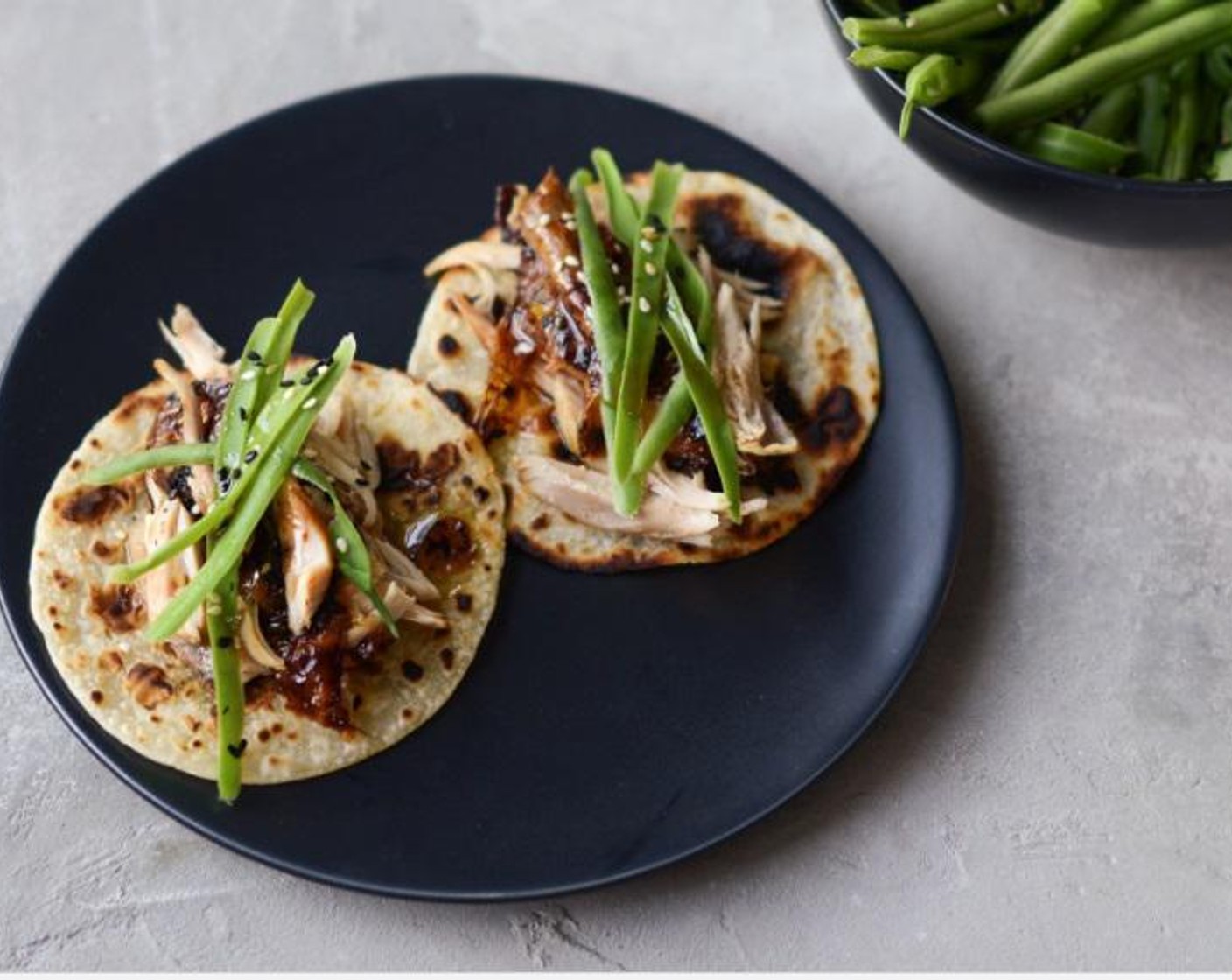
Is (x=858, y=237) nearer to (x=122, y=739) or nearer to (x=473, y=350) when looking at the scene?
(x=473, y=350)

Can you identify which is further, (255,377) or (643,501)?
(643,501)

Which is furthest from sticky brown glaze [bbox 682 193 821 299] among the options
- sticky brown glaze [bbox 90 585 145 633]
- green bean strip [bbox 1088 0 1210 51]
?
sticky brown glaze [bbox 90 585 145 633]

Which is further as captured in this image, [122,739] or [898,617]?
[898,617]

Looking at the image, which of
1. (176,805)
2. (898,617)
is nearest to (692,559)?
(898,617)

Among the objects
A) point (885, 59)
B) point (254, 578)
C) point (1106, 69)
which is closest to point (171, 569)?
point (254, 578)

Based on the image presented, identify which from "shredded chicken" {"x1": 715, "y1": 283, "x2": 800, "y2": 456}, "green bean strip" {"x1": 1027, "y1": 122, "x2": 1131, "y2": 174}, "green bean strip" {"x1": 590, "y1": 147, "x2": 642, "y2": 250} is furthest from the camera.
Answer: "green bean strip" {"x1": 590, "y1": 147, "x2": 642, "y2": 250}

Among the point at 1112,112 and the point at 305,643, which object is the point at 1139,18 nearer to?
the point at 1112,112

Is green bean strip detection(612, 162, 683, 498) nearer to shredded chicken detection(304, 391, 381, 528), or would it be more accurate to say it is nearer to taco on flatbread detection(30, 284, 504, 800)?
taco on flatbread detection(30, 284, 504, 800)
